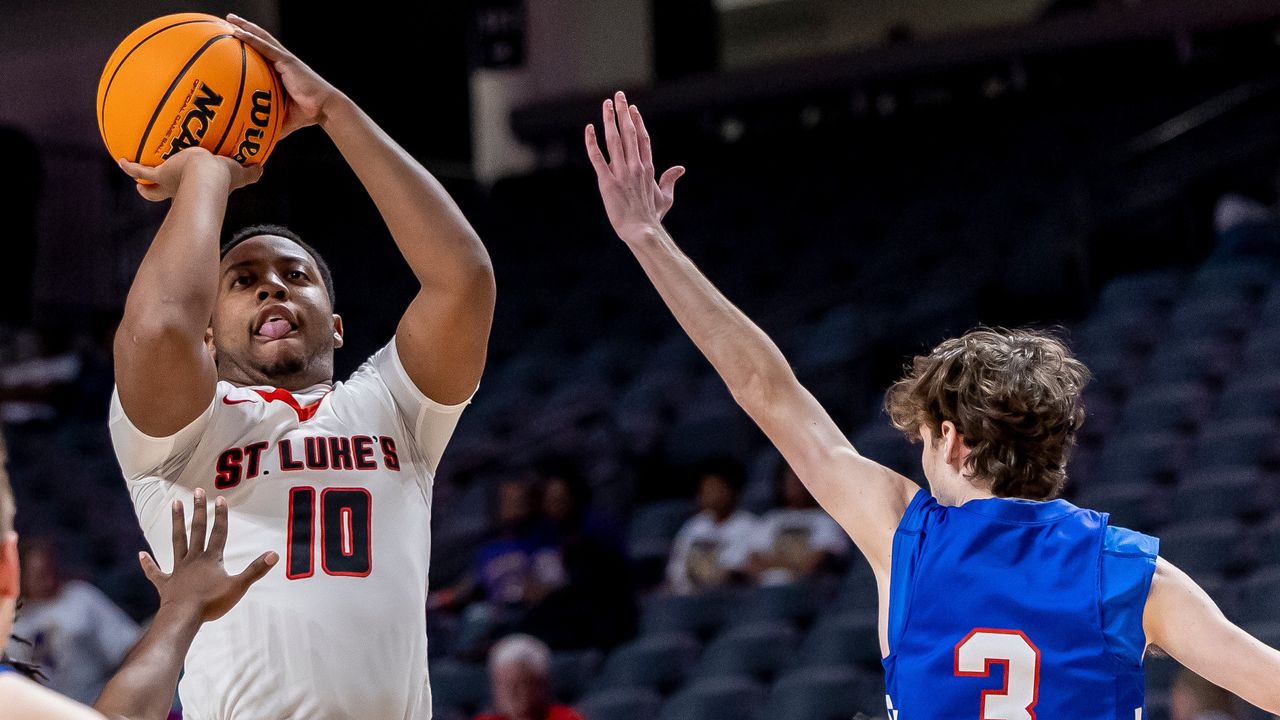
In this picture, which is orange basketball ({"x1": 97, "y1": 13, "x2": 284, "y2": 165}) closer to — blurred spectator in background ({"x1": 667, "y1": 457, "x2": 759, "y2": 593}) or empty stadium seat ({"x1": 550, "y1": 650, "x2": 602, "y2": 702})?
empty stadium seat ({"x1": 550, "y1": 650, "x2": 602, "y2": 702})

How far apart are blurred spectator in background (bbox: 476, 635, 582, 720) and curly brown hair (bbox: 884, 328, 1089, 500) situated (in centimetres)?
400

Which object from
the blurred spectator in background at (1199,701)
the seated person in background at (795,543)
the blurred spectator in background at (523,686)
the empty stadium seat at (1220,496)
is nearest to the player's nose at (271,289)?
the blurred spectator in background at (1199,701)

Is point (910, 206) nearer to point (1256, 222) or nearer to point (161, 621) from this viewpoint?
point (1256, 222)

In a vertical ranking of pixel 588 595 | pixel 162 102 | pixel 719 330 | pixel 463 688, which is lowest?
pixel 463 688

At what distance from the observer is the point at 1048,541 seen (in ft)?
7.57

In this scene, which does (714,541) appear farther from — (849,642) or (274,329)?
(274,329)

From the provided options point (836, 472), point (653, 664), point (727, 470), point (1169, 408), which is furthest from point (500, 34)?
point (836, 472)

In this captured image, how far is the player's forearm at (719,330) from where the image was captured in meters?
2.51

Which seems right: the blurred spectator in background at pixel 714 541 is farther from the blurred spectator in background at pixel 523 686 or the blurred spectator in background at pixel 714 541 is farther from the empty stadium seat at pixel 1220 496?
the empty stadium seat at pixel 1220 496

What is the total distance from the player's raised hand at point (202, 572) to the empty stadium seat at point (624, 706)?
15.2ft

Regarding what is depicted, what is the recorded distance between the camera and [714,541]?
749cm

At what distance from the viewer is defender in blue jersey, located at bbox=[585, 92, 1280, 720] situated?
2227 millimetres

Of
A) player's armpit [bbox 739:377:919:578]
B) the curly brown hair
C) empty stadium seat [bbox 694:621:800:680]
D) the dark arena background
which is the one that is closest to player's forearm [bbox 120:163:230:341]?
player's armpit [bbox 739:377:919:578]

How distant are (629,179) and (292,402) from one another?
74 cm
